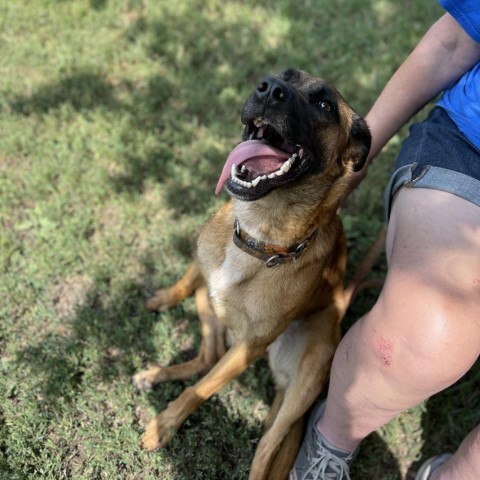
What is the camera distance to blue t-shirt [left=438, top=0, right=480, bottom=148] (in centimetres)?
254

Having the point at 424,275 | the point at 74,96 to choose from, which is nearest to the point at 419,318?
the point at 424,275

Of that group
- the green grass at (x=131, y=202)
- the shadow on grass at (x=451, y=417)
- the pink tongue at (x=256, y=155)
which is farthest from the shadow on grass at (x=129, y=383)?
the pink tongue at (x=256, y=155)

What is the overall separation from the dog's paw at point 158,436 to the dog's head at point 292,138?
61.3 inches

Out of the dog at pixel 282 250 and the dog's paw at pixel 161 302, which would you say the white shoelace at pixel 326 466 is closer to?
the dog at pixel 282 250

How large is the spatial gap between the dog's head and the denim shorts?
0.27 m

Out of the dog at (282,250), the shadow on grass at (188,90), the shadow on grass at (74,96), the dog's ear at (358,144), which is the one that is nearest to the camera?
the dog at (282,250)

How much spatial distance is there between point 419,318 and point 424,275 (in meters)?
0.19

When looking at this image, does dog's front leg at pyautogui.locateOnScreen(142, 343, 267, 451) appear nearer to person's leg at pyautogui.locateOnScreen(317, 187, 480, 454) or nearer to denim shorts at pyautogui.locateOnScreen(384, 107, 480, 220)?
person's leg at pyautogui.locateOnScreen(317, 187, 480, 454)

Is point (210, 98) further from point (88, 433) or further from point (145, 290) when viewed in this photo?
point (88, 433)

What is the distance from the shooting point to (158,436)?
118 inches

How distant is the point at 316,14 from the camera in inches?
221

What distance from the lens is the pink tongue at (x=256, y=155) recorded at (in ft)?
8.16

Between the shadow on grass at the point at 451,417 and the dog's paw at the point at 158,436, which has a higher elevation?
the shadow on grass at the point at 451,417

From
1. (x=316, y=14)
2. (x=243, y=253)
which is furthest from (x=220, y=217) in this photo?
(x=316, y=14)
